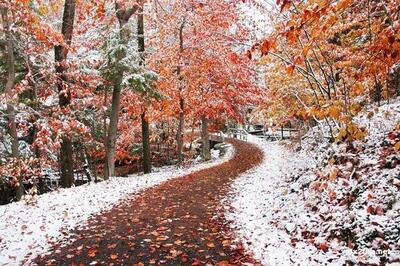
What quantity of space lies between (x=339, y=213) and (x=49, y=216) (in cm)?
636

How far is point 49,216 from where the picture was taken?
27.9 feet

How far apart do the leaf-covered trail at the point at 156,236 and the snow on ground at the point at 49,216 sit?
0.38 metres

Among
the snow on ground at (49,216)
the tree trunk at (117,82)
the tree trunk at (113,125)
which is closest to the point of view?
the snow on ground at (49,216)

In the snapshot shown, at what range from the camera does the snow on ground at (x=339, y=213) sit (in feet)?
16.5

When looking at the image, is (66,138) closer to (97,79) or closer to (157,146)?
(97,79)

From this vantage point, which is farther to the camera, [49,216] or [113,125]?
[113,125]

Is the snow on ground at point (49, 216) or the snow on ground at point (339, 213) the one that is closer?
the snow on ground at point (339, 213)

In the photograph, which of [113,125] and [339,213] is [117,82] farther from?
[339,213]

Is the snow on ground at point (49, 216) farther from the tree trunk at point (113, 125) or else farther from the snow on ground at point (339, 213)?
the snow on ground at point (339, 213)

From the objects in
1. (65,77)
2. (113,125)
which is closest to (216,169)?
(113,125)

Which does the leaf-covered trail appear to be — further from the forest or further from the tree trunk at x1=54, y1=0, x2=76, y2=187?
the tree trunk at x1=54, y1=0, x2=76, y2=187

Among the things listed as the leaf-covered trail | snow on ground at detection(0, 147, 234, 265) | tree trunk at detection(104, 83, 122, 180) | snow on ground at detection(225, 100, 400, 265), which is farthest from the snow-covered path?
tree trunk at detection(104, 83, 122, 180)

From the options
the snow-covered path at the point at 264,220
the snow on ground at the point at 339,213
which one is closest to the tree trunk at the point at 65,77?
the snow-covered path at the point at 264,220

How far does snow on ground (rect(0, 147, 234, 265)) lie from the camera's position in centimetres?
661
